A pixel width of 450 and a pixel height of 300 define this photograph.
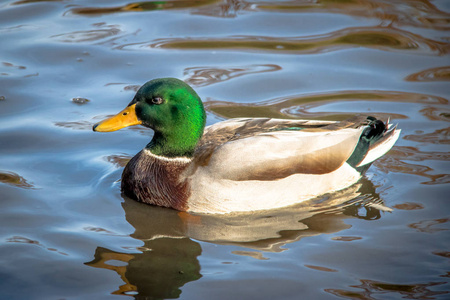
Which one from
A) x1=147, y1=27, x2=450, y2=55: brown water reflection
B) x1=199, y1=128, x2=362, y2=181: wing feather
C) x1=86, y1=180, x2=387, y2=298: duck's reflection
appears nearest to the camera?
x1=86, y1=180, x2=387, y2=298: duck's reflection

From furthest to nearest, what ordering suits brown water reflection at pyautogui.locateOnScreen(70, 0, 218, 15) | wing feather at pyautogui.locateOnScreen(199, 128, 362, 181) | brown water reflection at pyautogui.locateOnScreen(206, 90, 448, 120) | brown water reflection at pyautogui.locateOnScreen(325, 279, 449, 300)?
1. brown water reflection at pyautogui.locateOnScreen(70, 0, 218, 15)
2. brown water reflection at pyautogui.locateOnScreen(206, 90, 448, 120)
3. wing feather at pyautogui.locateOnScreen(199, 128, 362, 181)
4. brown water reflection at pyautogui.locateOnScreen(325, 279, 449, 300)

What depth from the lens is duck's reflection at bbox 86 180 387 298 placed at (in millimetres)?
5156

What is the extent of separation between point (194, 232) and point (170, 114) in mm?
1120

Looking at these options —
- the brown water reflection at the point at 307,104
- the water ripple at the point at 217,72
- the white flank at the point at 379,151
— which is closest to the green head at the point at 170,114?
the white flank at the point at 379,151

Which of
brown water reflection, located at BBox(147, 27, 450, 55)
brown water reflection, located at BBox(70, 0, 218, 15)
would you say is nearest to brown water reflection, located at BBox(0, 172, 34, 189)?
brown water reflection, located at BBox(147, 27, 450, 55)

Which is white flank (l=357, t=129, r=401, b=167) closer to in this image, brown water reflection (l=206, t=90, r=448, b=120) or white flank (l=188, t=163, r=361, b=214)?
white flank (l=188, t=163, r=361, b=214)

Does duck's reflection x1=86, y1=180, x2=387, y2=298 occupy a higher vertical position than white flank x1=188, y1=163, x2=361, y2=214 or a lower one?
lower

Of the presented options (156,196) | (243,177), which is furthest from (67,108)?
(243,177)

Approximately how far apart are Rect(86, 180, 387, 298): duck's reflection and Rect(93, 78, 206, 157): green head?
688mm

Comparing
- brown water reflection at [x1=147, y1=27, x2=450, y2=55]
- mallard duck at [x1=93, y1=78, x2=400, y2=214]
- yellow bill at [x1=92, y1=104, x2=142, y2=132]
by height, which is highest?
brown water reflection at [x1=147, y1=27, x2=450, y2=55]

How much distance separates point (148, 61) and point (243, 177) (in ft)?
12.7

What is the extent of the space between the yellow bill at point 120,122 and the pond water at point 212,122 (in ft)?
2.31

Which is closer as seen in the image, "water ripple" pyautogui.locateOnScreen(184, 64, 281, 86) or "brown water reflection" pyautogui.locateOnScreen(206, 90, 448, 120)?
"brown water reflection" pyautogui.locateOnScreen(206, 90, 448, 120)

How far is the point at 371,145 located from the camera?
660 cm
